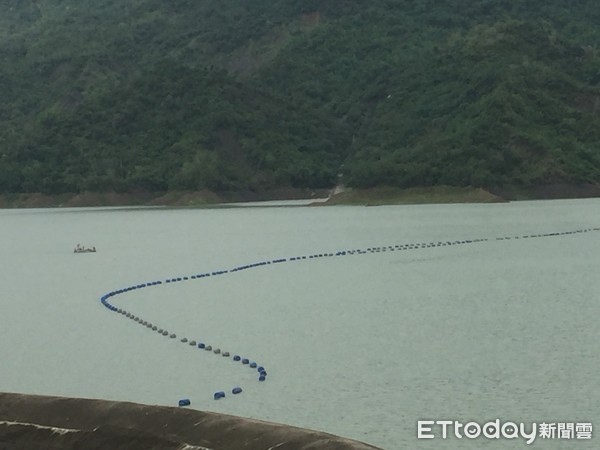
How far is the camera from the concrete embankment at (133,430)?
54.9 ft

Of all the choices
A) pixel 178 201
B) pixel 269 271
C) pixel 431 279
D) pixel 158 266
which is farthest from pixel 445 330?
pixel 178 201

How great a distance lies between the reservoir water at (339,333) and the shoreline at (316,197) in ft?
245

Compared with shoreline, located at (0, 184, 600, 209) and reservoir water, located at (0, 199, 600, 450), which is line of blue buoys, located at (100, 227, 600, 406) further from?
shoreline, located at (0, 184, 600, 209)

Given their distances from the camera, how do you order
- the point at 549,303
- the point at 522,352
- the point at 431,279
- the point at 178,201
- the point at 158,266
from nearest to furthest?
1. the point at 522,352
2. the point at 549,303
3. the point at 431,279
4. the point at 158,266
5. the point at 178,201

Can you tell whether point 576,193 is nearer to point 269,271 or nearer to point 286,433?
point 269,271

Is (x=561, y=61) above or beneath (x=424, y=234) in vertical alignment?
beneath

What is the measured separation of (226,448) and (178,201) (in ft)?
541

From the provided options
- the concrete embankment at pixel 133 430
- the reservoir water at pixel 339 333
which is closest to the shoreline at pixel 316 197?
the reservoir water at pixel 339 333

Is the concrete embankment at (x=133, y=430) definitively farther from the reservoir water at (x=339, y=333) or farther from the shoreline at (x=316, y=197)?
the shoreline at (x=316, y=197)

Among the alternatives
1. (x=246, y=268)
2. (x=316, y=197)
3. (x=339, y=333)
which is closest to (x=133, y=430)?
(x=339, y=333)

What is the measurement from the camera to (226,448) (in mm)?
16797

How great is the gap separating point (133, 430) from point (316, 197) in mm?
168593

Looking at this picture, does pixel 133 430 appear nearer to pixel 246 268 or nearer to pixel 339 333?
pixel 339 333

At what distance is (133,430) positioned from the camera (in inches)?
721
